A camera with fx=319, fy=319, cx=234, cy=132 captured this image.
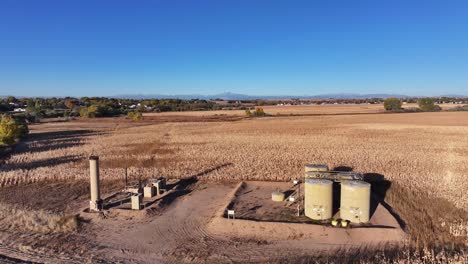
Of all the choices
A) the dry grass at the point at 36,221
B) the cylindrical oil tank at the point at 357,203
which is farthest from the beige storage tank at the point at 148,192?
the cylindrical oil tank at the point at 357,203

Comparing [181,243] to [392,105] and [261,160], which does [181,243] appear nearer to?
[261,160]

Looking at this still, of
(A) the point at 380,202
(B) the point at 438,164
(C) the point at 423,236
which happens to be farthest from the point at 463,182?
(C) the point at 423,236

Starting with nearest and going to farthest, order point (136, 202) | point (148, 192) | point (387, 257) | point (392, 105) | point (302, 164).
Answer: point (387, 257)
point (136, 202)
point (148, 192)
point (302, 164)
point (392, 105)

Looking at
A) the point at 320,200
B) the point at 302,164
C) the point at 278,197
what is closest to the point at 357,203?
the point at 320,200

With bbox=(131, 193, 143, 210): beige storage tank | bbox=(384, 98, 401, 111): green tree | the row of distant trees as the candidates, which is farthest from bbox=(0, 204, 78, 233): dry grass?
bbox=(384, 98, 401, 111): green tree

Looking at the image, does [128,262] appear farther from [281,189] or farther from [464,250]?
[464,250]

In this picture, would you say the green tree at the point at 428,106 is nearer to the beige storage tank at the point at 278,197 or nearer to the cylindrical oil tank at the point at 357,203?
the beige storage tank at the point at 278,197

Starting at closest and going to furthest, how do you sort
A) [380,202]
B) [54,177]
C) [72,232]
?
1. [72,232]
2. [380,202]
3. [54,177]
